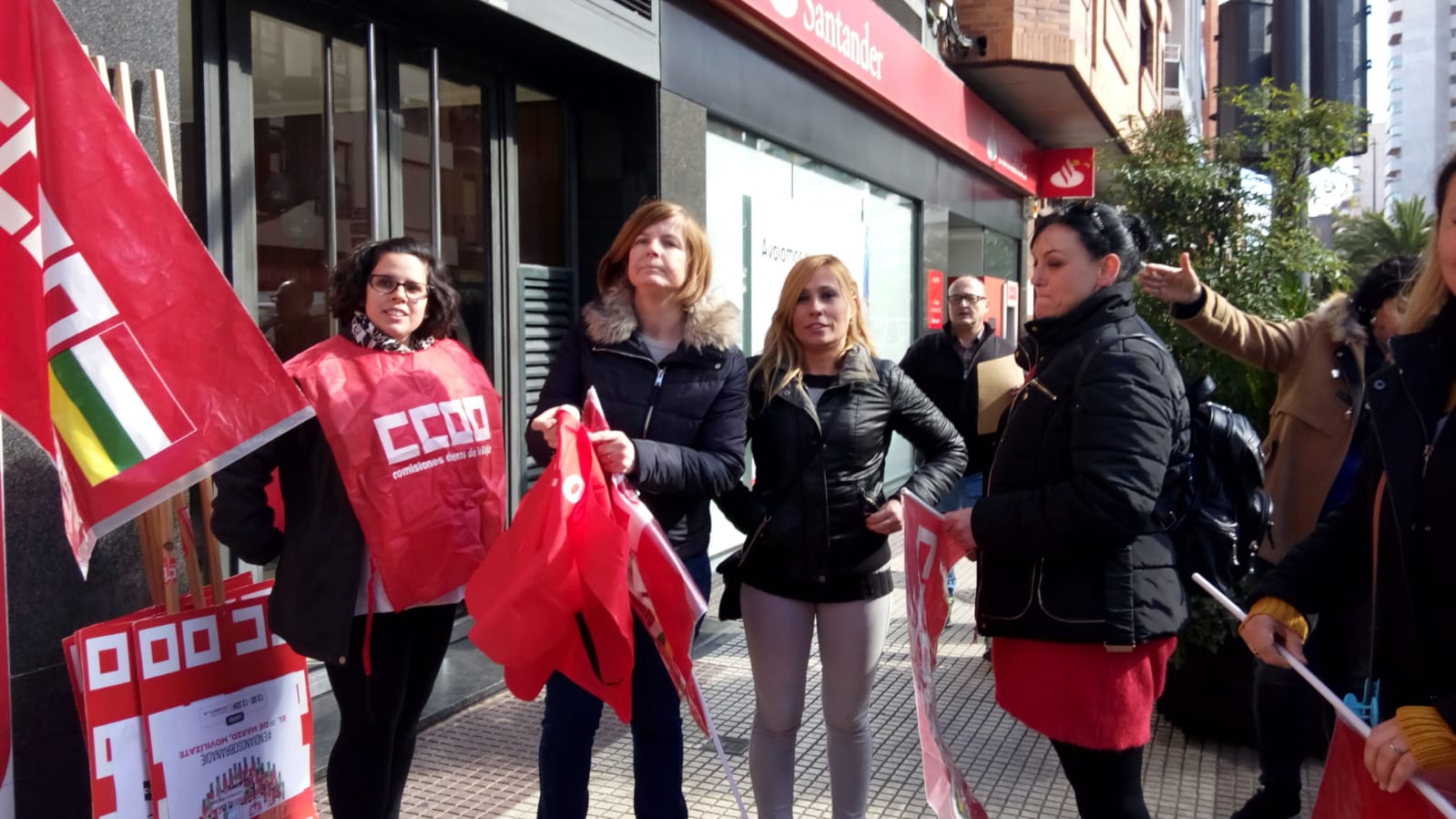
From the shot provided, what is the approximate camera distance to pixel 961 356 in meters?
6.07

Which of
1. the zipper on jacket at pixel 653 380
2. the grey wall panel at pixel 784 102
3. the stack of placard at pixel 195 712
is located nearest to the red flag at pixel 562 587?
the zipper on jacket at pixel 653 380

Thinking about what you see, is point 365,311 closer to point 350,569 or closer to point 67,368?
point 350,569

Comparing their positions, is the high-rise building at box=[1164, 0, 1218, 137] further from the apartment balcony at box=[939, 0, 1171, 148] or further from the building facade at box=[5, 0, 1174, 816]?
the building facade at box=[5, 0, 1174, 816]

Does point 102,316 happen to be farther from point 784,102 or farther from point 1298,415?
point 784,102

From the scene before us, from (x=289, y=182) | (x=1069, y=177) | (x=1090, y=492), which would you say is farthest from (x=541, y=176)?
(x=1069, y=177)

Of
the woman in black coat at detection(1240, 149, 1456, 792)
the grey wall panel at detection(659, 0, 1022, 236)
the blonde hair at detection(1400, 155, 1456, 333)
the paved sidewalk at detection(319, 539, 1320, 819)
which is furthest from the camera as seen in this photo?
the grey wall panel at detection(659, 0, 1022, 236)

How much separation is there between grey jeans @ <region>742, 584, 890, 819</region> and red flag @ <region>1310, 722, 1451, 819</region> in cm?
128

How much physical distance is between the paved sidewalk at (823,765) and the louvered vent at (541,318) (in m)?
1.50

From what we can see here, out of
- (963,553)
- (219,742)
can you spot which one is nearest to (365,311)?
A: (219,742)

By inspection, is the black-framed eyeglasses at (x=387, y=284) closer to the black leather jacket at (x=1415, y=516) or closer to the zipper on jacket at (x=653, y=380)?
the zipper on jacket at (x=653, y=380)

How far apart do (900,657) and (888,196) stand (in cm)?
563

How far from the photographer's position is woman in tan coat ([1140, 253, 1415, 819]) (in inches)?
142

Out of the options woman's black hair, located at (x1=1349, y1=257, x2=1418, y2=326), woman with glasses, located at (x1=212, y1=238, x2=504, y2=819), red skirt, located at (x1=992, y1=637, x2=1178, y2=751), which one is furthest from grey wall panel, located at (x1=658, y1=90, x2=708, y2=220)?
red skirt, located at (x1=992, y1=637, x2=1178, y2=751)

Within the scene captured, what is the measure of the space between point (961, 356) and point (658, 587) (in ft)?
11.6
